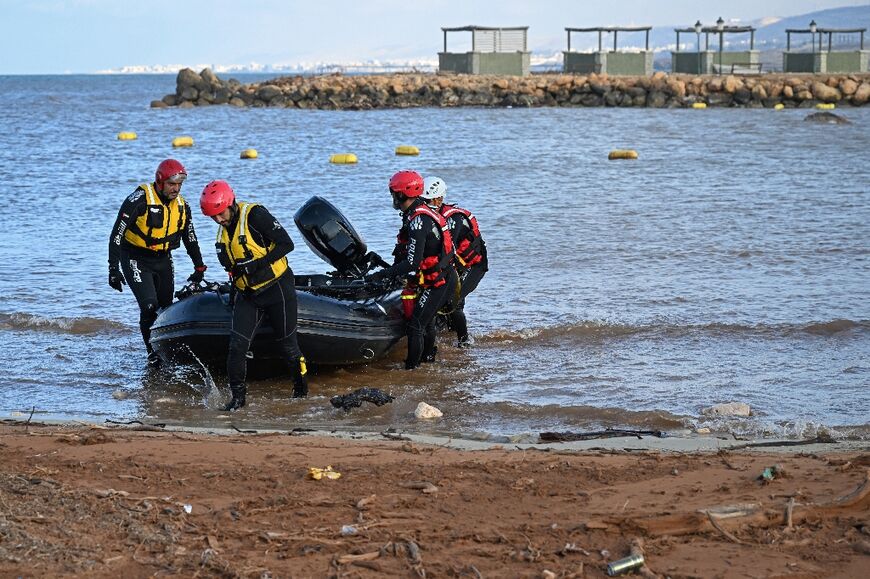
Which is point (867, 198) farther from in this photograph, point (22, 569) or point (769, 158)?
point (22, 569)

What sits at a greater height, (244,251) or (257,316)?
(244,251)

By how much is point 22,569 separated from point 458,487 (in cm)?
196

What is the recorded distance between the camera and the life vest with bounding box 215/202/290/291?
287 inches

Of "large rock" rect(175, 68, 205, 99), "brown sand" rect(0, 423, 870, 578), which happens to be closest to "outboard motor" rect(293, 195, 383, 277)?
"brown sand" rect(0, 423, 870, 578)

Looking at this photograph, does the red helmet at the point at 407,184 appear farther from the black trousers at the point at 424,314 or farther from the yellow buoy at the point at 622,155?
the yellow buoy at the point at 622,155

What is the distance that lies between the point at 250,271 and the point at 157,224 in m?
1.53

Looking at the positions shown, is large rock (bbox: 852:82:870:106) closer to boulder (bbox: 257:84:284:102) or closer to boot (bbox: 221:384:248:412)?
boulder (bbox: 257:84:284:102)

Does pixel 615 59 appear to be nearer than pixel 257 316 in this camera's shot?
No

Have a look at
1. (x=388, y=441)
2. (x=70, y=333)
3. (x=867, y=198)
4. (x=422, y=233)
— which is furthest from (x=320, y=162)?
(x=388, y=441)

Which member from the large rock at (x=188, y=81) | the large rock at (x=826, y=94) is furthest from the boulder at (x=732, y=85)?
the large rock at (x=188, y=81)

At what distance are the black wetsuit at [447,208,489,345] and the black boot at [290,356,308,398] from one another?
5.46 ft

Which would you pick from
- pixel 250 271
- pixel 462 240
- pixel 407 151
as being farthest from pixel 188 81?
pixel 250 271

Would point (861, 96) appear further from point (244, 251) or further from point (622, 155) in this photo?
point (244, 251)

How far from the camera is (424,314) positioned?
351 inches
